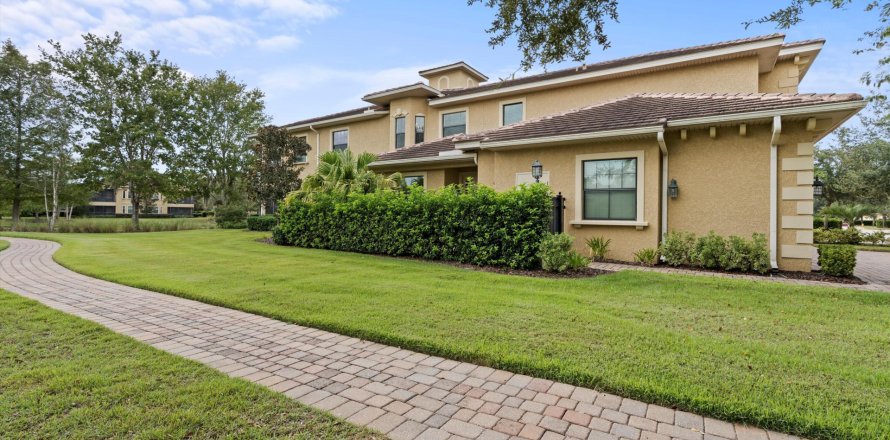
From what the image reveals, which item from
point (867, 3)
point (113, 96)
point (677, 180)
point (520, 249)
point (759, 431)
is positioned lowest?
point (759, 431)

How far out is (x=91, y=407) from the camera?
262 cm

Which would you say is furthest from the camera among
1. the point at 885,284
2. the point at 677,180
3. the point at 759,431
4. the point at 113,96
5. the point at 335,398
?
the point at 113,96

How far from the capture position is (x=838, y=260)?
771 cm

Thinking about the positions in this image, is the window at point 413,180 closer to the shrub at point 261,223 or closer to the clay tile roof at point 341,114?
the clay tile roof at point 341,114

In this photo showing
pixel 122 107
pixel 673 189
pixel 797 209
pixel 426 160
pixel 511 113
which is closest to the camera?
pixel 797 209

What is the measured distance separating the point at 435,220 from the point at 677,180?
5680 mm

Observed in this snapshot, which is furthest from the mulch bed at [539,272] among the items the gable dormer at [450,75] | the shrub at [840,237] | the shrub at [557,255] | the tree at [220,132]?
the tree at [220,132]

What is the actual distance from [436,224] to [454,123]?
26.9 ft

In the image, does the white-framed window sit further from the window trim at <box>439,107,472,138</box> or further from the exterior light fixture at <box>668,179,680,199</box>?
the exterior light fixture at <box>668,179,680,199</box>

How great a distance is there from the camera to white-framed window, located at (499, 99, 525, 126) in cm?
1513

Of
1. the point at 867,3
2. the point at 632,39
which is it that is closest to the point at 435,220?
the point at 632,39

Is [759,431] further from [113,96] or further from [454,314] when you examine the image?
[113,96]

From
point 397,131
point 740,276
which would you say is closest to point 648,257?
point 740,276

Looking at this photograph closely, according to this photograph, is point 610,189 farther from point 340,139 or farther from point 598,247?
point 340,139
